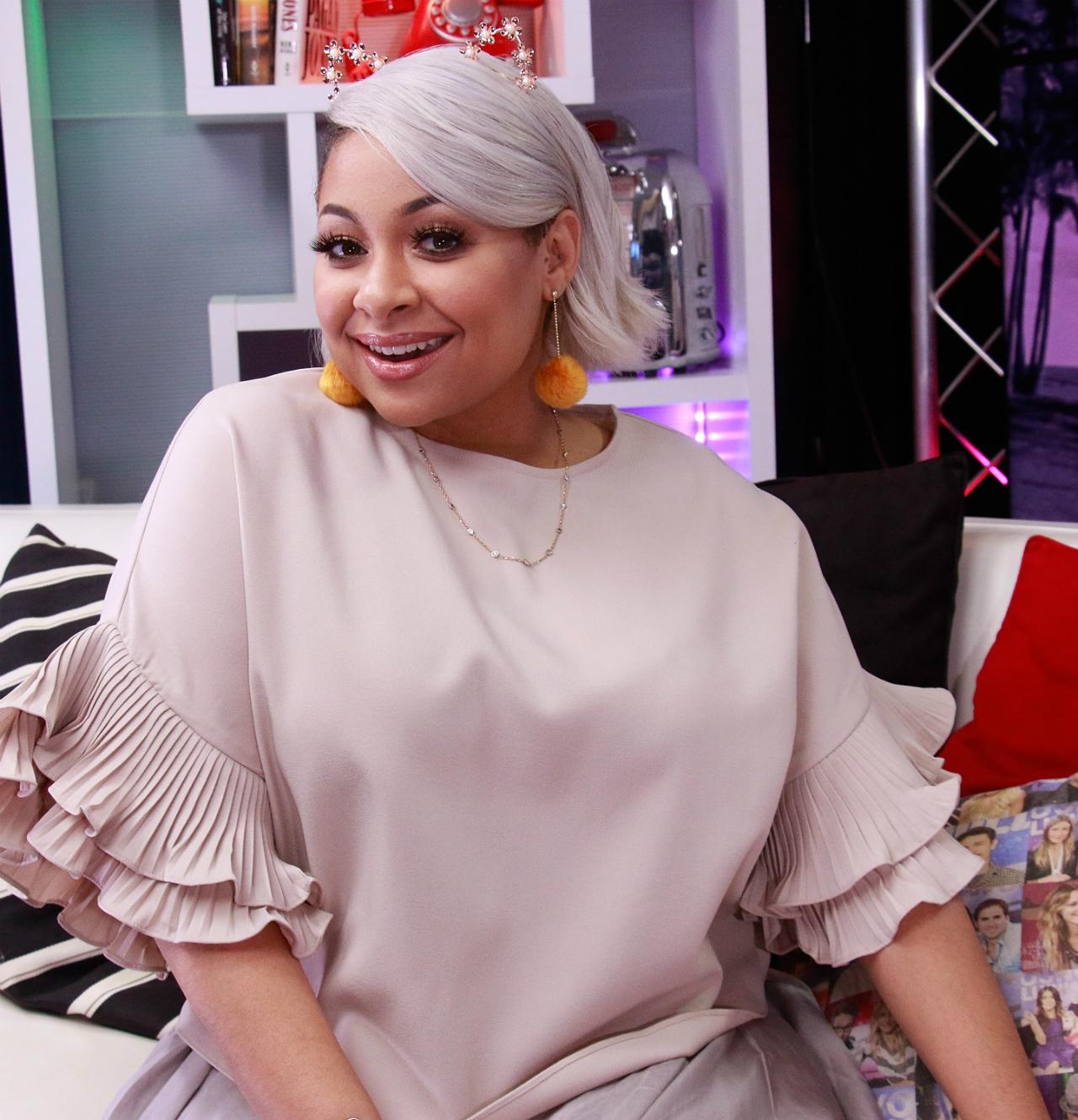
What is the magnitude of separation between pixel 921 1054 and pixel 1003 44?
6.43 ft

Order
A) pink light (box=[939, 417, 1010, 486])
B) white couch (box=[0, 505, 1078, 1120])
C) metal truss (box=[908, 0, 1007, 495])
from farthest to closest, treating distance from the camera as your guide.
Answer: pink light (box=[939, 417, 1010, 486]) → metal truss (box=[908, 0, 1007, 495]) → white couch (box=[0, 505, 1078, 1120])

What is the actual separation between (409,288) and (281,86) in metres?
1.20

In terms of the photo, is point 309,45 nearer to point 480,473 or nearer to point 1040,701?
point 480,473

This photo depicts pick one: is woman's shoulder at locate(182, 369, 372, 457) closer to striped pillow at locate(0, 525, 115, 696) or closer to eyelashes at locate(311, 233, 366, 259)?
eyelashes at locate(311, 233, 366, 259)

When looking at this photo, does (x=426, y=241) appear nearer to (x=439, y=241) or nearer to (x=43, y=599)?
(x=439, y=241)

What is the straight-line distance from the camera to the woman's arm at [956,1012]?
106cm

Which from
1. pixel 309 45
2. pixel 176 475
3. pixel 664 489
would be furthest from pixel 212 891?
pixel 309 45

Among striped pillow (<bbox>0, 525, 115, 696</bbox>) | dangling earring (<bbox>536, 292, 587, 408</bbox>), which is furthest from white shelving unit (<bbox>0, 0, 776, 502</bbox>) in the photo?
dangling earring (<bbox>536, 292, 587, 408</bbox>)

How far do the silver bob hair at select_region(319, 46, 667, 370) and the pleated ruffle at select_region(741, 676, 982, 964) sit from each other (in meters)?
0.52

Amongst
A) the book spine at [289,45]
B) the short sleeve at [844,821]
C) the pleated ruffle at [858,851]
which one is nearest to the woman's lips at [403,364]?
the short sleeve at [844,821]

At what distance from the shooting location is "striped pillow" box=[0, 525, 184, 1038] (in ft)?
4.53

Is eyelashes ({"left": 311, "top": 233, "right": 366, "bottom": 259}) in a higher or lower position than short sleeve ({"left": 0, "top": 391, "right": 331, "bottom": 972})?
higher

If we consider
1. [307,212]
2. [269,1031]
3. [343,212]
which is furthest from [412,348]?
[307,212]

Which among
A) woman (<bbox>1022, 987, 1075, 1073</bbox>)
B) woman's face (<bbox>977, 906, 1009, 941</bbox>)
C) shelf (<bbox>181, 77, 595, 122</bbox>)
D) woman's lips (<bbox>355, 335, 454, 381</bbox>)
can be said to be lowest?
woman (<bbox>1022, 987, 1075, 1073</bbox>)
